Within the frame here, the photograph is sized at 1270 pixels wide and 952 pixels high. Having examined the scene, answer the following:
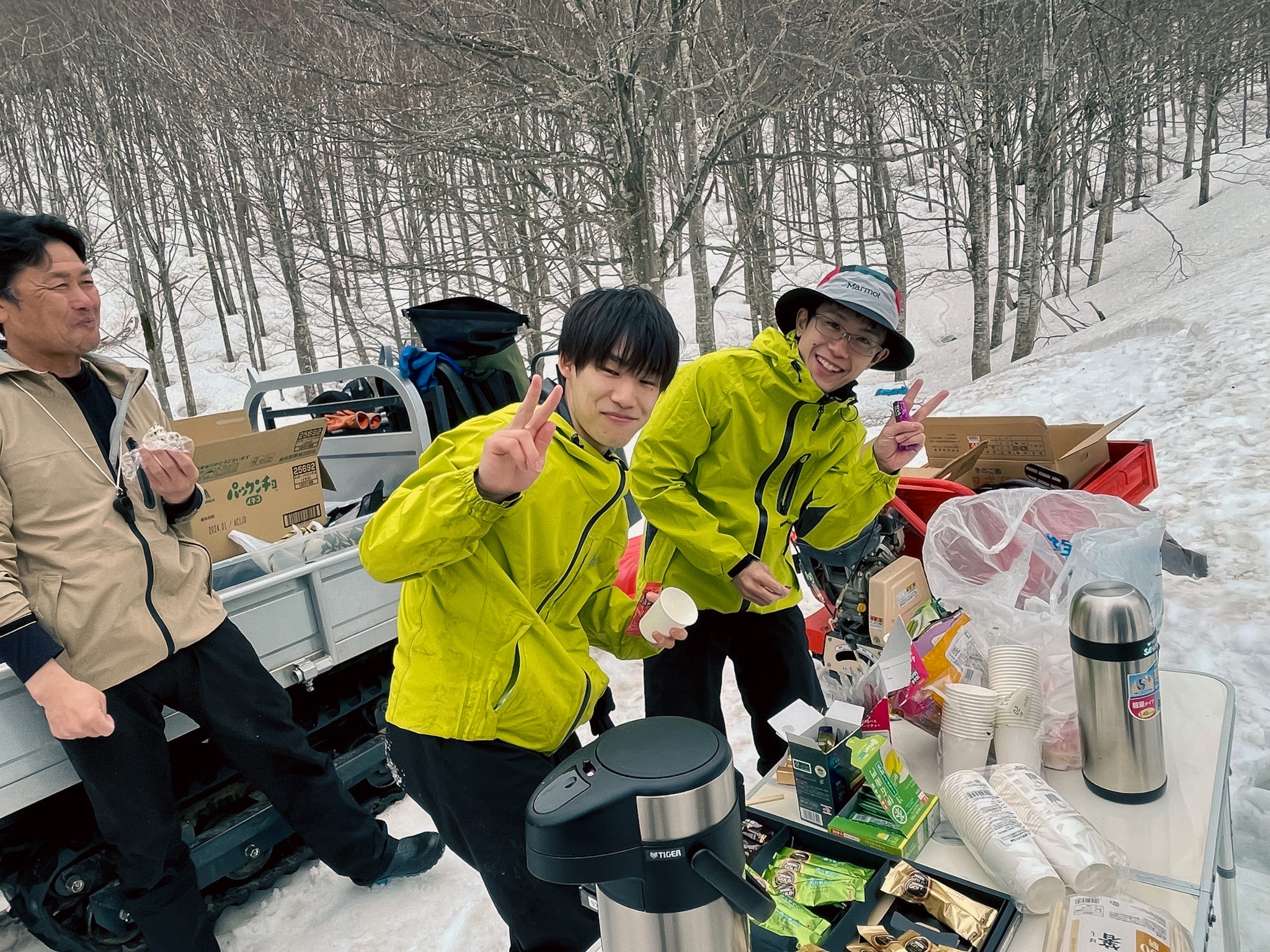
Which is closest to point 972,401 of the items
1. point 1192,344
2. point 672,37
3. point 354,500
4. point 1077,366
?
point 1077,366

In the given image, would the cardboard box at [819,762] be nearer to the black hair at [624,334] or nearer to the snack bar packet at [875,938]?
the snack bar packet at [875,938]

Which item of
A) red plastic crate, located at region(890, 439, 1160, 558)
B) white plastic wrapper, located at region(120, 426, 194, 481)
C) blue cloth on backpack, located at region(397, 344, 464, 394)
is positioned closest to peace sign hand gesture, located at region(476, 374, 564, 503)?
white plastic wrapper, located at region(120, 426, 194, 481)

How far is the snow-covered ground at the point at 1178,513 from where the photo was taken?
273cm

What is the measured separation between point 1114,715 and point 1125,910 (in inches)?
18.2

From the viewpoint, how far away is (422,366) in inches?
167

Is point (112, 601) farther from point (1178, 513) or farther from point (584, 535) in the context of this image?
point (1178, 513)

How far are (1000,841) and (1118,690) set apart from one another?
409mm

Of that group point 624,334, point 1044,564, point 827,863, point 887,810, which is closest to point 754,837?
point 827,863

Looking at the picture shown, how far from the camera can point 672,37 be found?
6375mm

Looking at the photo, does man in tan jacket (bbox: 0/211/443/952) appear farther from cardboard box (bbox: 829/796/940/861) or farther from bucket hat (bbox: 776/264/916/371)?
bucket hat (bbox: 776/264/916/371)

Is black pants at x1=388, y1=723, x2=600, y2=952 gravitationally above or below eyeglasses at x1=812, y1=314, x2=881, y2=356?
below

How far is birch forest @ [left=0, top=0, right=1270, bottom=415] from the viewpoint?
680cm

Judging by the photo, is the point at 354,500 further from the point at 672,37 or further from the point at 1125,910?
the point at 672,37

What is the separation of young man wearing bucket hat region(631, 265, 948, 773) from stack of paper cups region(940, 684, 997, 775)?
611 mm
